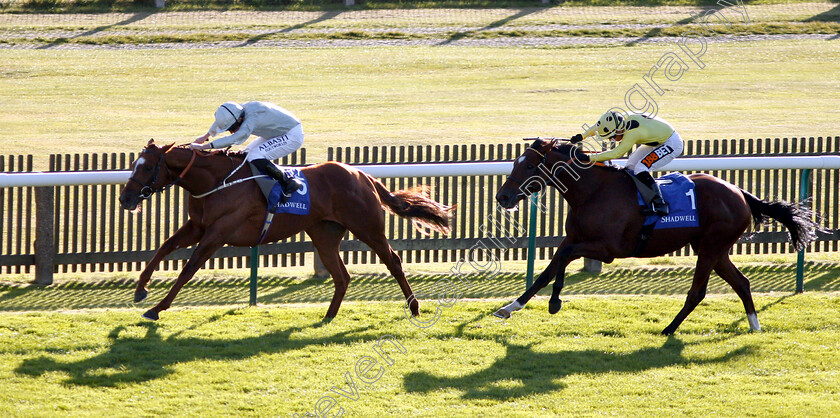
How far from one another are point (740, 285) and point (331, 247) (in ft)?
10.6

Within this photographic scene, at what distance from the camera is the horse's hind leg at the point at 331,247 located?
770 centimetres

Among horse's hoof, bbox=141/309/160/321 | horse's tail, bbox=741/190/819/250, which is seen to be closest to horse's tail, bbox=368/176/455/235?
horse's hoof, bbox=141/309/160/321

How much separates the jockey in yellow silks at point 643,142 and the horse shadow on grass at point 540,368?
1159mm

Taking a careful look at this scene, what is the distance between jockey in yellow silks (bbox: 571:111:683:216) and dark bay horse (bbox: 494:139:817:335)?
0.13 meters

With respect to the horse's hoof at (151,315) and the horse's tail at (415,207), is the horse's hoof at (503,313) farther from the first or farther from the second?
the horse's hoof at (151,315)

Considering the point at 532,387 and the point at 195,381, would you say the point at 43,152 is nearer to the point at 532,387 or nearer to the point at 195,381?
the point at 195,381

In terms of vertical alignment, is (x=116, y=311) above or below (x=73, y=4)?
below

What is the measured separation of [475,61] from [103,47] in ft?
31.4

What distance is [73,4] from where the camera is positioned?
28.7 meters

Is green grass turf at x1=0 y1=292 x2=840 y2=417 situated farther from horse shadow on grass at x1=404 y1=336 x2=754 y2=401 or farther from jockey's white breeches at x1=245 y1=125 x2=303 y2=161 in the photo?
jockey's white breeches at x1=245 y1=125 x2=303 y2=161

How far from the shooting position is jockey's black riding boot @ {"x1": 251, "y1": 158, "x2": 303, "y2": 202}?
24.1 feet

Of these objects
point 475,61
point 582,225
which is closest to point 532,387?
point 582,225

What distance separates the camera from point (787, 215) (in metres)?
7.62

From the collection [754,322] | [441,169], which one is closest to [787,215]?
[754,322]
